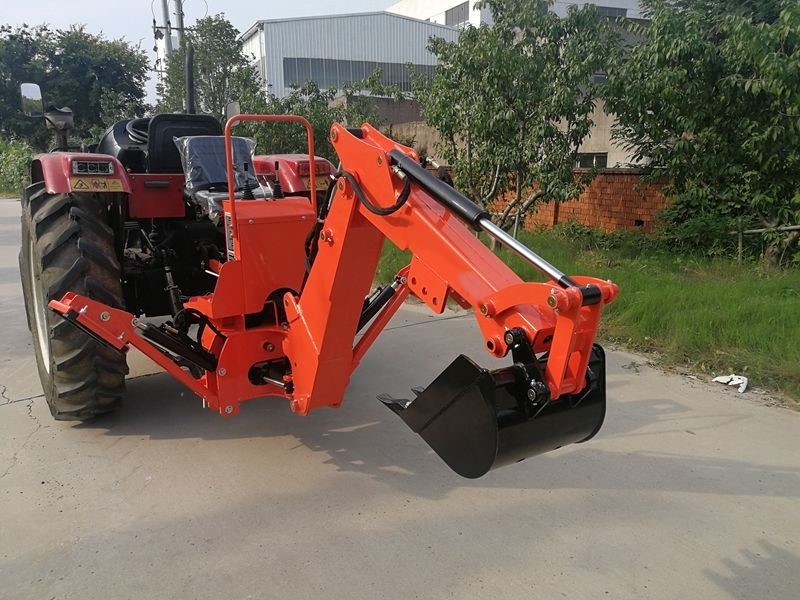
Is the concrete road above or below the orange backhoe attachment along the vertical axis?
below

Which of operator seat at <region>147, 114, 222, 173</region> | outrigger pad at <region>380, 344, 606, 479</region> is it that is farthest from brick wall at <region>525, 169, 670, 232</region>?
outrigger pad at <region>380, 344, 606, 479</region>

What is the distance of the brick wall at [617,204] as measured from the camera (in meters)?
9.17

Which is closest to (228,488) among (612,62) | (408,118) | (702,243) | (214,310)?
(214,310)

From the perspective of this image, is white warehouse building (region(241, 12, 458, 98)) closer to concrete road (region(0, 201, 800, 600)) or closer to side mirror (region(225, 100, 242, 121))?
side mirror (region(225, 100, 242, 121))

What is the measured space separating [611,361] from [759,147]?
147 inches

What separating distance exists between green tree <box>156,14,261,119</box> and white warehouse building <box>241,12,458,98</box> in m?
12.9

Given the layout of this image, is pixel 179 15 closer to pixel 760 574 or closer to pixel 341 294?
pixel 341 294

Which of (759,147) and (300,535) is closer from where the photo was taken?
(300,535)

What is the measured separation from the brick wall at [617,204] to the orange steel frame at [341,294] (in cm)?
661

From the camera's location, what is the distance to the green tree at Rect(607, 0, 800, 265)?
6.50m

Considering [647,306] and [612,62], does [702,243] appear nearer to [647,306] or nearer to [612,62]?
[612,62]

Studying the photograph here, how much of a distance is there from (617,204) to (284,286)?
756 centimetres

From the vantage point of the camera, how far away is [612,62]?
7.26 m

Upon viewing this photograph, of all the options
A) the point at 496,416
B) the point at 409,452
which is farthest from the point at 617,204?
the point at 496,416
